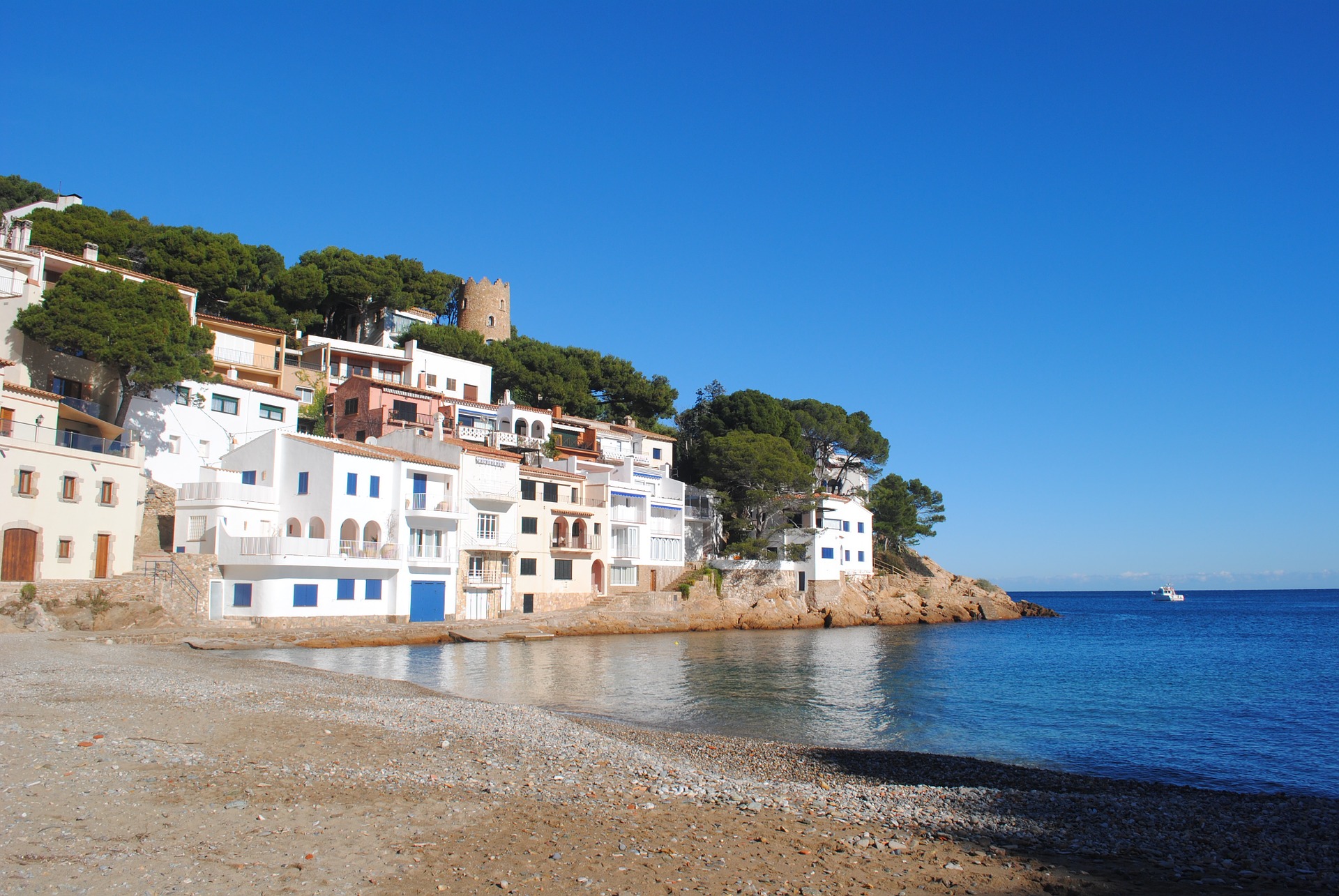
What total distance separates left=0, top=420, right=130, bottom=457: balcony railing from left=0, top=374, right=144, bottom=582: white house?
32 mm

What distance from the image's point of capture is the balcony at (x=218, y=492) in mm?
42059

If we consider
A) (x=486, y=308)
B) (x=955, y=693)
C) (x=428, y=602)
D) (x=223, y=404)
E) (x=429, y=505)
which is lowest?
(x=955, y=693)

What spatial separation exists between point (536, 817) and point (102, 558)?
33524 millimetres

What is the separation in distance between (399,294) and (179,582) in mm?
43959

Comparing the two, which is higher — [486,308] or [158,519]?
[486,308]

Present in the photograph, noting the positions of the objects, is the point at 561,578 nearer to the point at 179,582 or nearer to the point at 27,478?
the point at 179,582

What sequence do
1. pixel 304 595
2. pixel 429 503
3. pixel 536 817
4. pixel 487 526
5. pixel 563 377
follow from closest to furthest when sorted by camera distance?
pixel 536 817, pixel 304 595, pixel 429 503, pixel 487 526, pixel 563 377

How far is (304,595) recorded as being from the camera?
136ft

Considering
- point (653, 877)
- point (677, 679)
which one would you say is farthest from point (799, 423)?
point (653, 877)

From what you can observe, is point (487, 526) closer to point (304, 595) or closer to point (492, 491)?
point (492, 491)

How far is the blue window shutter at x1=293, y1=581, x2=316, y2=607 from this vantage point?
41.1 metres

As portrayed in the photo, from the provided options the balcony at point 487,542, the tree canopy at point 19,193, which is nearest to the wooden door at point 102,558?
the balcony at point 487,542

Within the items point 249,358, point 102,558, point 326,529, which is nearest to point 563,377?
point 249,358

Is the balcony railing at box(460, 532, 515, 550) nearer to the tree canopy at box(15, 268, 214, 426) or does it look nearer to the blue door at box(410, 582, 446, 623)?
the blue door at box(410, 582, 446, 623)
